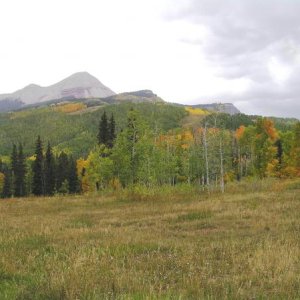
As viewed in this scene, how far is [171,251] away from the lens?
11.7 metres

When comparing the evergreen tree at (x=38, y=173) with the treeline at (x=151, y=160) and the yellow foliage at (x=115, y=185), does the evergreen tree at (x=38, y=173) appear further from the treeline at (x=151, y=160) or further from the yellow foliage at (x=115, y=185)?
the yellow foliage at (x=115, y=185)

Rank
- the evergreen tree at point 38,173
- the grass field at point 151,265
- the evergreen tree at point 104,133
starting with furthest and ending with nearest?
the evergreen tree at point 38,173, the evergreen tree at point 104,133, the grass field at point 151,265

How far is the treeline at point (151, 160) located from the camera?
4878 cm

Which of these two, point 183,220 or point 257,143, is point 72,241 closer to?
point 183,220

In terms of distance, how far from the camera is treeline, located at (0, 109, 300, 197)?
48775mm

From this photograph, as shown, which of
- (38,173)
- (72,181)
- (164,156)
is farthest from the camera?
(72,181)

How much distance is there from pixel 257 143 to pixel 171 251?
66.7 meters

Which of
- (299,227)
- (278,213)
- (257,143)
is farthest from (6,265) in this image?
(257,143)

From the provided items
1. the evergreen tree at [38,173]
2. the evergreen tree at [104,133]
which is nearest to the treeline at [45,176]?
the evergreen tree at [38,173]

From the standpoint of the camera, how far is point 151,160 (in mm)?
55250

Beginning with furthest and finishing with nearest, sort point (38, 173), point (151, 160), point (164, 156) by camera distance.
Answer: point (38, 173)
point (164, 156)
point (151, 160)

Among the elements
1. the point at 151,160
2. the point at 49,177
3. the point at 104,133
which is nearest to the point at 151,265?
the point at 151,160

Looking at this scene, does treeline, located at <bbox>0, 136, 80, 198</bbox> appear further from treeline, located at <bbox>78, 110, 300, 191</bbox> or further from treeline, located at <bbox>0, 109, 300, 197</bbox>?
treeline, located at <bbox>78, 110, 300, 191</bbox>

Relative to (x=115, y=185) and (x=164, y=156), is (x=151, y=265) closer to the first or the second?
(x=164, y=156)
